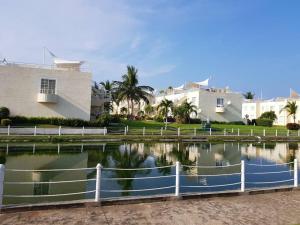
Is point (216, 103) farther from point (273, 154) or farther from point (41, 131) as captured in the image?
point (41, 131)

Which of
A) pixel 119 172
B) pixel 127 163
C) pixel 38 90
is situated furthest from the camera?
pixel 38 90

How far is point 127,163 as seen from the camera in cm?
1770

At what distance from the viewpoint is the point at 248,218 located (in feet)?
24.1

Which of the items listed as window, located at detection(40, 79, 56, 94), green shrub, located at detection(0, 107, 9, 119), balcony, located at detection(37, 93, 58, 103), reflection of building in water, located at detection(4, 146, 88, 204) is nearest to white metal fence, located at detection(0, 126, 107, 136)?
green shrub, located at detection(0, 107, 9, 119)

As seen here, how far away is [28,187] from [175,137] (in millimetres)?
21661

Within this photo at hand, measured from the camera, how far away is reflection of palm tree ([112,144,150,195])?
12.7 metres

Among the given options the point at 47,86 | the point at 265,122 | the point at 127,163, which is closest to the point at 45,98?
the point at 47,86

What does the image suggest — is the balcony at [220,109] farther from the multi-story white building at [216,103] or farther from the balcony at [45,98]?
the balcony at [45,98]

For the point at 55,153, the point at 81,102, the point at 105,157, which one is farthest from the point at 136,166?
the point at 81,102

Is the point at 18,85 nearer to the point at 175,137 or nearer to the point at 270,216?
the point at 175,137

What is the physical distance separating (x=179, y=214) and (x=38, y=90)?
30367 mm

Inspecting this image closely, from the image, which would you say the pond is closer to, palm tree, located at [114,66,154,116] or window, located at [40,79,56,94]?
window, located at [40,79,56,94]

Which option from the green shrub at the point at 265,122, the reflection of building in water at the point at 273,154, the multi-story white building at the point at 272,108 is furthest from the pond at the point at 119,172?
the multi-story white building at the point at 272,108

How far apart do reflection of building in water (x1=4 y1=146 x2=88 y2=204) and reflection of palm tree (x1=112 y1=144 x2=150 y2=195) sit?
156 cm
